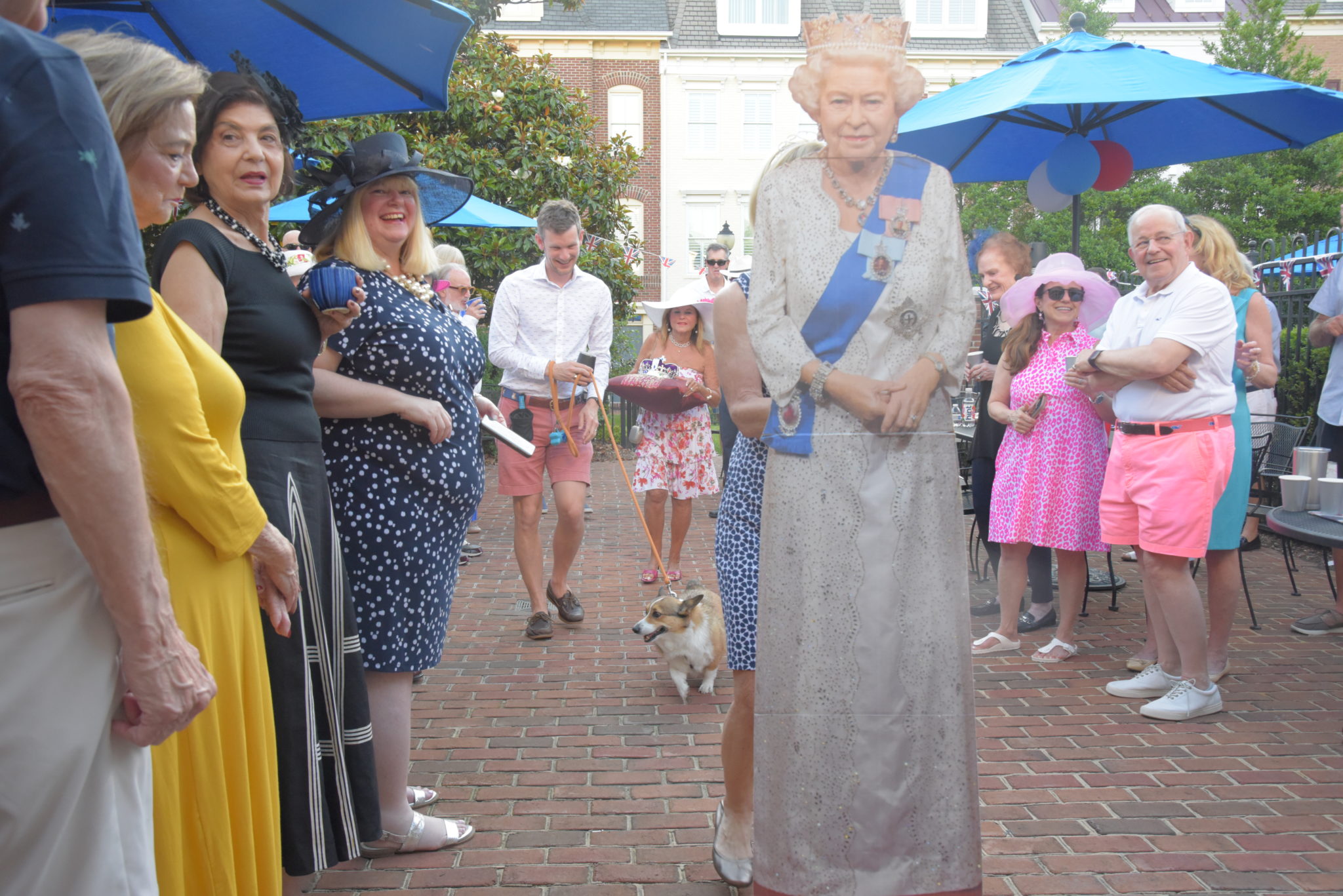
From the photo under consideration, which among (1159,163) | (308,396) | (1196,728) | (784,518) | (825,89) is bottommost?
(1196,728)

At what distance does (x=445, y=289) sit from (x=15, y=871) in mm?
5884

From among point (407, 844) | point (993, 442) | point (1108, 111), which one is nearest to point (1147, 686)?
point (993, 442)

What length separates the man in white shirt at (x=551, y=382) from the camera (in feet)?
19.0

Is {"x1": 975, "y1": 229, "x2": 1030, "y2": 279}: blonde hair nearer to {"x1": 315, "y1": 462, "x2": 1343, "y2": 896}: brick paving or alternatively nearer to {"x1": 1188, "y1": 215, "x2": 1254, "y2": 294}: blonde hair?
{"x1": 1188, "y1": 215, "x2": 1254, "y2": 294}: blonde hair

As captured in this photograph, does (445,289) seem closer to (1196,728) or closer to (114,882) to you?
(1196,728)

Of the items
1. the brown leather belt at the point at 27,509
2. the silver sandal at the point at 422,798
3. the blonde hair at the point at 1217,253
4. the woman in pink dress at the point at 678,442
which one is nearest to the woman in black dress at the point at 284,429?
the silver sandal at the point at 422,798

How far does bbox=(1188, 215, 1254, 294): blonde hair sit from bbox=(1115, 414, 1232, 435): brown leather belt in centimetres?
87

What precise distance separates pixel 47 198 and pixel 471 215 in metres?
7.96

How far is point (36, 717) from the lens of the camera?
1.43 metres

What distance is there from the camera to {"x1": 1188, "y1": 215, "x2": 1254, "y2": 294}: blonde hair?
494 cm

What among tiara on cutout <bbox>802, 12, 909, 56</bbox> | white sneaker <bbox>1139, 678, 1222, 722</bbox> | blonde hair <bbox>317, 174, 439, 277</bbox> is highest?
tiara on cutout <bbox>802, 12, 909, 56</bbox>

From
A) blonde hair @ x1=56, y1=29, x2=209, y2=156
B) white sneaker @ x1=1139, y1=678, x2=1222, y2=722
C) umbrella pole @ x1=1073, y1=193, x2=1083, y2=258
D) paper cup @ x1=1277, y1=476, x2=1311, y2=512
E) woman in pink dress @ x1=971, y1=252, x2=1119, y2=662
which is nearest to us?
blonde hair @ x1=56, y1=29, x2=209, y2=156

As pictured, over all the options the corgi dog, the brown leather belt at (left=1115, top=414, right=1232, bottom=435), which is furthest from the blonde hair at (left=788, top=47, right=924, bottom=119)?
the corgi dog

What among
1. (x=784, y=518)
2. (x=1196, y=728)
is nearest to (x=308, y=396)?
(x=784, y=518)
